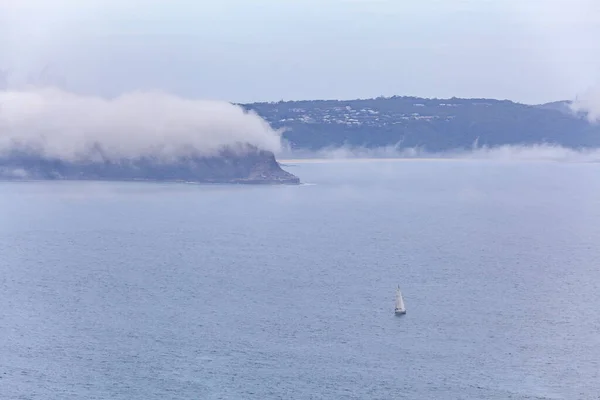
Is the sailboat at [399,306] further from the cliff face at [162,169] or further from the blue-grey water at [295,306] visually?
the cliff face at [162,169]

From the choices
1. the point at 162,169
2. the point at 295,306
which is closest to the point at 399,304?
the point at 295,306

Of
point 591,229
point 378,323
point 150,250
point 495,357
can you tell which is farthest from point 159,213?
point 495,357

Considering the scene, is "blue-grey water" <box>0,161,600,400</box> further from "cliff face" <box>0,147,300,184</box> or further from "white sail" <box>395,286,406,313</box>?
"cliff face" <box>0,147,300,184</box>

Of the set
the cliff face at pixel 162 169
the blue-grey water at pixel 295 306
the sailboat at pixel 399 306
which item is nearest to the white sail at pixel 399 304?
the sailboat at pixel 399 306

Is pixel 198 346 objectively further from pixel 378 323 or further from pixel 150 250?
pixel 150 250

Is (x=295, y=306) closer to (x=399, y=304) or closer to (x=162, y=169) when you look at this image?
(x=399, y=304)

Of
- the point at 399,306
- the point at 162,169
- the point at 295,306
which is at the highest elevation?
the point at 162,169

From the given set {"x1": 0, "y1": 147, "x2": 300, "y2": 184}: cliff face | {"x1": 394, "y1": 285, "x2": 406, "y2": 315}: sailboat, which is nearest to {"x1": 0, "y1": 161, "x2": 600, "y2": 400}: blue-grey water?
{"x1": 394, "y1": 285, "x2": 406, "y2": 315}: sailboat
